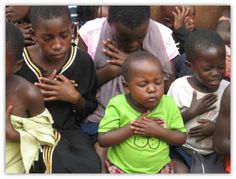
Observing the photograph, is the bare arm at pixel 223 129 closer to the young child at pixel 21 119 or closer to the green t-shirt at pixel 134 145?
the green t-shirt at pixel 134 145

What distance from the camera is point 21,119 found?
2.18 meters

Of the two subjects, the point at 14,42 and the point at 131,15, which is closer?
the point at 14,42

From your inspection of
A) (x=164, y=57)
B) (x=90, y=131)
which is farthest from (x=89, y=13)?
(x=90, y=131)

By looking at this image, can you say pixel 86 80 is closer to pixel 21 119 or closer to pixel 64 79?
pixel 64 79

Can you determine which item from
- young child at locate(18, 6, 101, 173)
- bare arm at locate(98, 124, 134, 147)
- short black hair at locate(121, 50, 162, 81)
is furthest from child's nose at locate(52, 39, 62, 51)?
bare arm at locate(98, 124, 134, 147)

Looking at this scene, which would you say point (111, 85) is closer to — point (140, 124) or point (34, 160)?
point (140, 124)

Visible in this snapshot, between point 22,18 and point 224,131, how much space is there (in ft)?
3.54

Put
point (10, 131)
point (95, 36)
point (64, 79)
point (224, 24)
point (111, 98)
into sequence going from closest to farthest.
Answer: point (10, 131) < point (64, 79) < point (111, 98) < point (95, 36) < point (224, 24)

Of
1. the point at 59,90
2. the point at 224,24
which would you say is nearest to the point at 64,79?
the point at 59,90

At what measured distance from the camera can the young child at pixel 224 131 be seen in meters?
2.30

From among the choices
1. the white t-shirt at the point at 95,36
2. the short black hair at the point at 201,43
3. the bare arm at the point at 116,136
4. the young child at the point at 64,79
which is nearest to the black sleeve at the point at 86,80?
the young child at the point at 64,79

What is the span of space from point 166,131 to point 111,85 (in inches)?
15.8

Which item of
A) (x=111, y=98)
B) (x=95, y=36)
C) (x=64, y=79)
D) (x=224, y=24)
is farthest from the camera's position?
(x=224, y=24)

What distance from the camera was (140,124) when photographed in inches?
87.6
